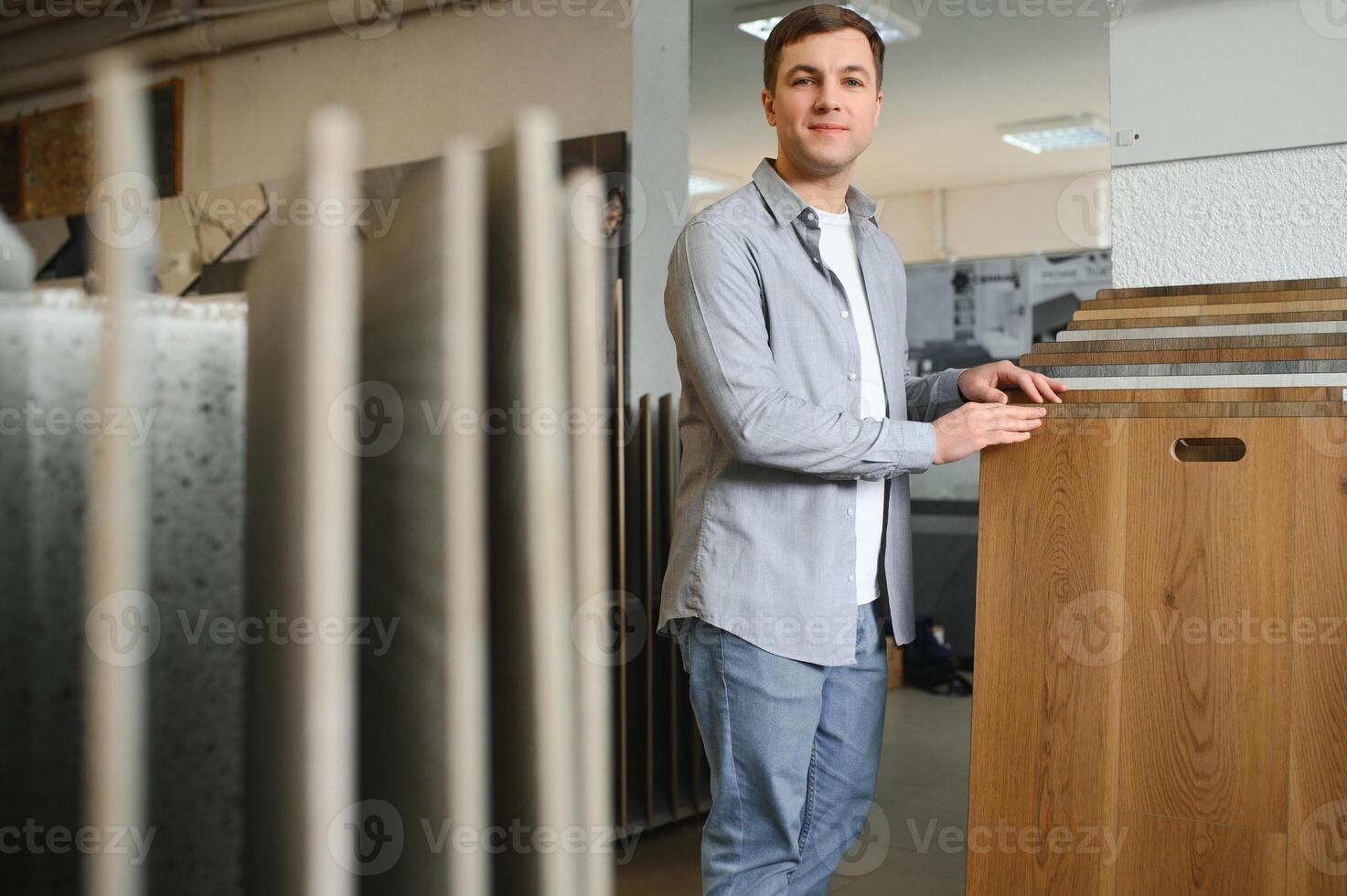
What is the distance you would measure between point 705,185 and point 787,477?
6529mm

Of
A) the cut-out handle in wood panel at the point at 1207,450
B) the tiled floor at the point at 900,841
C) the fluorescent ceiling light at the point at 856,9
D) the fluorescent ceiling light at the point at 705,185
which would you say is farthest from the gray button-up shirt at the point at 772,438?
the fluorescent ceiling light at the point at 705,185

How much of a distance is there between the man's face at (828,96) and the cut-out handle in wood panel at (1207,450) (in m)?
0.45

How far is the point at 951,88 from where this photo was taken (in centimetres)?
504

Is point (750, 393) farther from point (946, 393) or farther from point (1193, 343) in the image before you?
point (1193, 343)

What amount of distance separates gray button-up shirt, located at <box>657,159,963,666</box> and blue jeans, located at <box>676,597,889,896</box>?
31 mm

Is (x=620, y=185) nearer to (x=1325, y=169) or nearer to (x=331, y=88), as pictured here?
(x=1325, y=169)

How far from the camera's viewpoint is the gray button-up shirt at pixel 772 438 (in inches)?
41.4

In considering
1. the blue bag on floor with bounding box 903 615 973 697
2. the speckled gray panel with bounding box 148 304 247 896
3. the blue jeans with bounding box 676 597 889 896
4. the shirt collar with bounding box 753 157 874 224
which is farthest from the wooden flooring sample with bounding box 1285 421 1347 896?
the blue bag on floor with bounding box 903 615 973 697

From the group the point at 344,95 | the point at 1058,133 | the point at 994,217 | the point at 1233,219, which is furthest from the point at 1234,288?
the point at 994,217

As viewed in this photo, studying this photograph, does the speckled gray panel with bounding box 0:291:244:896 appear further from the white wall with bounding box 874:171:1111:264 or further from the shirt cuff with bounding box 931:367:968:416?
the white wall with bounding box 874:171:1111:264

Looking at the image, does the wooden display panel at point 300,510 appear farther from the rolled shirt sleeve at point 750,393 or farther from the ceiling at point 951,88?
the ceiling at point 951,88

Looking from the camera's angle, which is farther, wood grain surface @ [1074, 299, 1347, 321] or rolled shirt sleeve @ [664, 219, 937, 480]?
rolled shirt sleeve @ [664, 219, 937, 480]

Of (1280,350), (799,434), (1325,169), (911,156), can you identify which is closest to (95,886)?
(799,434)

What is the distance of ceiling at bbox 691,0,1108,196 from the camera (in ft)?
13.2
